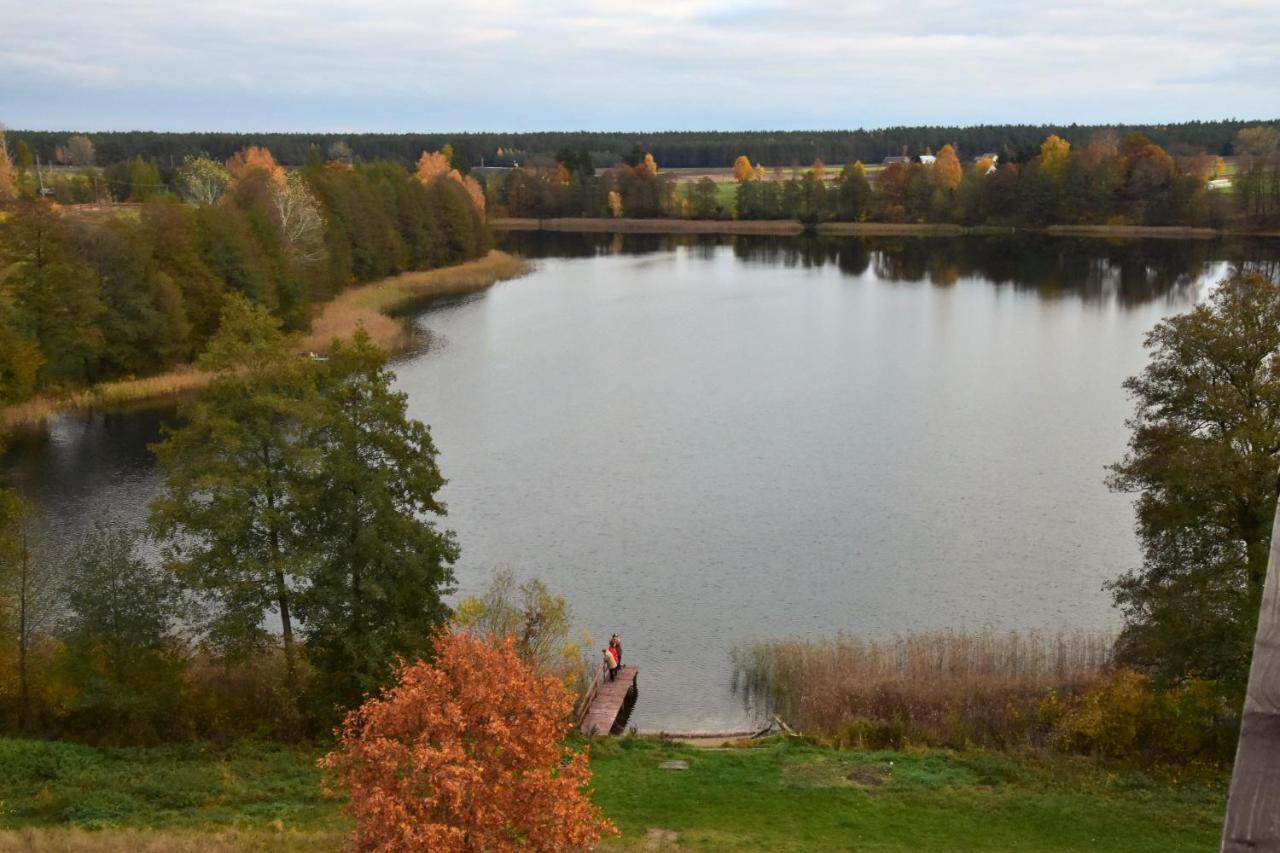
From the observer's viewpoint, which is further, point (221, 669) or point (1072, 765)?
point (221, 669)

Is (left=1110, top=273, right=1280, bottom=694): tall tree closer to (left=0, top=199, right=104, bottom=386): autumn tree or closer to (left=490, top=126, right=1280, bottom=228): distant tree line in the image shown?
(left=0, top=199, right=104, bottom=386): autumn tree

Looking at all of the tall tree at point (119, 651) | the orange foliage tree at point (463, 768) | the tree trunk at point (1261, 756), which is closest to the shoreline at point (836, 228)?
the tall tree at point (119, 651)

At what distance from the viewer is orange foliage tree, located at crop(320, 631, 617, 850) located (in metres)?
9.87

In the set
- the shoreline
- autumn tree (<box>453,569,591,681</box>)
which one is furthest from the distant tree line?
autumn tree (<box>453,569,591,681</box>)

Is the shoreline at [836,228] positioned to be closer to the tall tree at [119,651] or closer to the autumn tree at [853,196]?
the autumn tree at [853,196]

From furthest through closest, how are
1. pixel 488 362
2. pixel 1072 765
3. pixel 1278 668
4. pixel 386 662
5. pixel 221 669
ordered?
pixel 488 362 → pixel 221 669 → pixel 386 662 → pixel 1072 765 → pixel 1278 668

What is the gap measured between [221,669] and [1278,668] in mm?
21540

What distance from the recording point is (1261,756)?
1.70m

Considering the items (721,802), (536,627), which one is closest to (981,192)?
(536,627)

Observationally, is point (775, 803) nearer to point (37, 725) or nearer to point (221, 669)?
point (221, 669)

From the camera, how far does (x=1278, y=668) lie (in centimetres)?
170

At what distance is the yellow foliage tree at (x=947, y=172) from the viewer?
11325 cm

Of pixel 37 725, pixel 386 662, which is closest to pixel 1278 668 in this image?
pixel 386 662

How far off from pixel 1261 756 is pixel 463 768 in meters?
8.71
